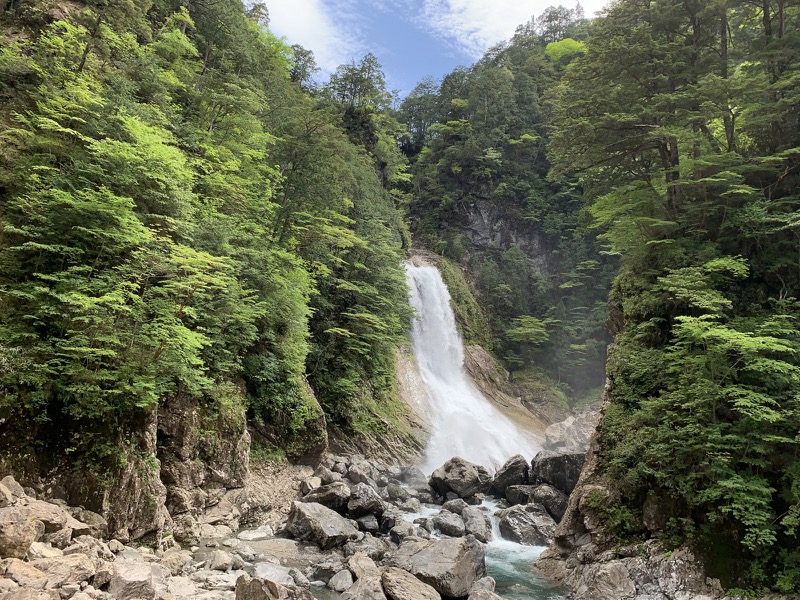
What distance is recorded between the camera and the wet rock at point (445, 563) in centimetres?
841

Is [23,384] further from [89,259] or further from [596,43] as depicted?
[596,43]

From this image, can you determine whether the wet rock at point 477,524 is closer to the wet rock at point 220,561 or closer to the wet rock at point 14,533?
the wet rock at point 220,561

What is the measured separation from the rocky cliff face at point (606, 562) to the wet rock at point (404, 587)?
325 cm

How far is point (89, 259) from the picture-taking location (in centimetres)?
775

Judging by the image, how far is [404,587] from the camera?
7699 mm

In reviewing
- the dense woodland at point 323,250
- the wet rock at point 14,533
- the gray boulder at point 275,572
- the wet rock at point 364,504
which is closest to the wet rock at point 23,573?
the wet rock at point 14,533

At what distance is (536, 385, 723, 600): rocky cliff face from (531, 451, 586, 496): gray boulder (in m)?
4.86

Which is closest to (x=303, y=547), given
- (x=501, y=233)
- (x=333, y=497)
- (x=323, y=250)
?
(x=333, y=497)

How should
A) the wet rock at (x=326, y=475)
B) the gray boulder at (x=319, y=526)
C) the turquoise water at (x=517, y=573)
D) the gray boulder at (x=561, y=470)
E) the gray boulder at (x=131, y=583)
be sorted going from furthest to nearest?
1. the gray boulder at (x=561, y=470)
2. the wet rock at (x=326, y=475)
3. the gray boulder at (x=319, y=526)
4. the turquoise water at (x=517, y=573)
5. the gray boulder at (x=131, y=583)

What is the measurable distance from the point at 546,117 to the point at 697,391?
3887 centimetres

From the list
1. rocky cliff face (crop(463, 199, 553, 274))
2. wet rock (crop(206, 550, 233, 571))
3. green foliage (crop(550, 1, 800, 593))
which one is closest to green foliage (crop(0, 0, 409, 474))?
wet rock (crop(206, 550, 233, 571))

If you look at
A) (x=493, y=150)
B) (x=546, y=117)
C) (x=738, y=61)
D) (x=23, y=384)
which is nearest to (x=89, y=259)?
(x=23, y=384)

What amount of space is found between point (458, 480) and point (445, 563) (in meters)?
7.56

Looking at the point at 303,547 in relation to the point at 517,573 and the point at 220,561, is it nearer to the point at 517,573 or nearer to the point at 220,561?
the point at 220,561
